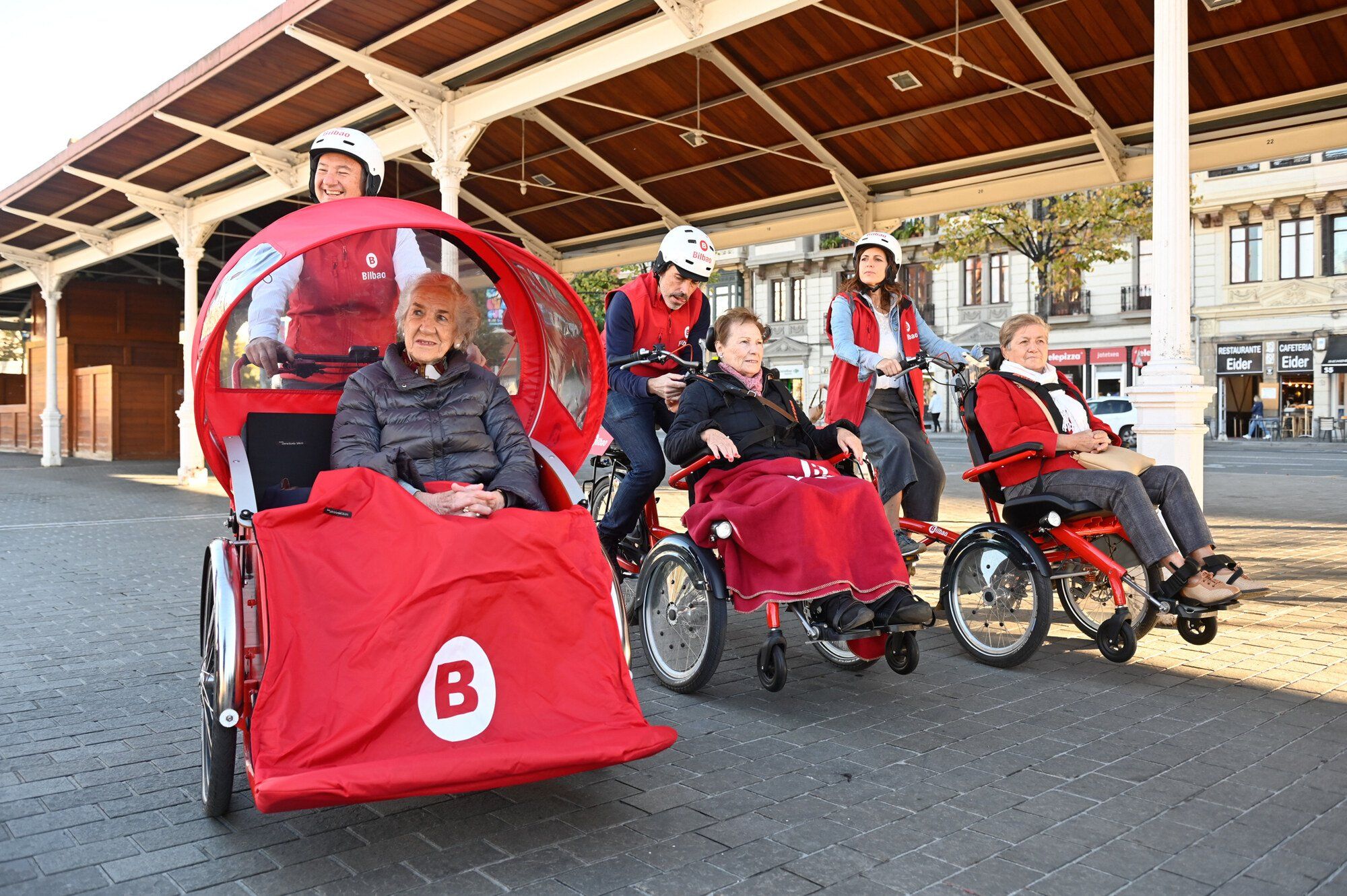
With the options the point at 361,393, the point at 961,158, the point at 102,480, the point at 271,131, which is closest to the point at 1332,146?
the point at 961,158

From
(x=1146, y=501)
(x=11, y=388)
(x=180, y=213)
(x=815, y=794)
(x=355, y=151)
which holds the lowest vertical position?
(x=815, y=794)

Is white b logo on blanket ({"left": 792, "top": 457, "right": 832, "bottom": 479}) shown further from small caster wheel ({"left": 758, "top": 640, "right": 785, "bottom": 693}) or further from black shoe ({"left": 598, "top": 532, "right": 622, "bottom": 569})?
black shoe ({"left": 598, "top": 532, "right": 622, "bottom": 569})

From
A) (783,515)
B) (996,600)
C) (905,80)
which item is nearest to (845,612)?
(783,515)

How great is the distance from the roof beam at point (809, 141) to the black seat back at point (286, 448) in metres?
9.05

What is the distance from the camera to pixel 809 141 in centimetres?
1332

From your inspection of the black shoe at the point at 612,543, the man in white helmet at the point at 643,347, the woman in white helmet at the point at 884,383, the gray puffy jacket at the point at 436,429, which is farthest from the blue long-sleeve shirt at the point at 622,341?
the gray puffy jacket at the point at 436,429

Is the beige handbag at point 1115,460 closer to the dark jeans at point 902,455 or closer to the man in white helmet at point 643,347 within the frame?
the dark jeans at point 902,455

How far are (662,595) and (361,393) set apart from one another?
1687 mm

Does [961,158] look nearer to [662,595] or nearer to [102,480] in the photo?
[662,595]

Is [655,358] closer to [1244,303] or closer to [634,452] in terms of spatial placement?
[634,452]

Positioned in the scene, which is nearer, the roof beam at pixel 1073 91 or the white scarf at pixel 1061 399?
the white scarf at pixel 1061 399

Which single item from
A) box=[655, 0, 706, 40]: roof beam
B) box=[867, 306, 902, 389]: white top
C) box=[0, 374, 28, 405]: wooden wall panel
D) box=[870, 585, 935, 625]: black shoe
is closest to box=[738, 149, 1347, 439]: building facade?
box=[655, 0, 706, 40]: roof beam

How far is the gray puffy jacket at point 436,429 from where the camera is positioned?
12.4 feet

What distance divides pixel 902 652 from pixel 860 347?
2163mm
